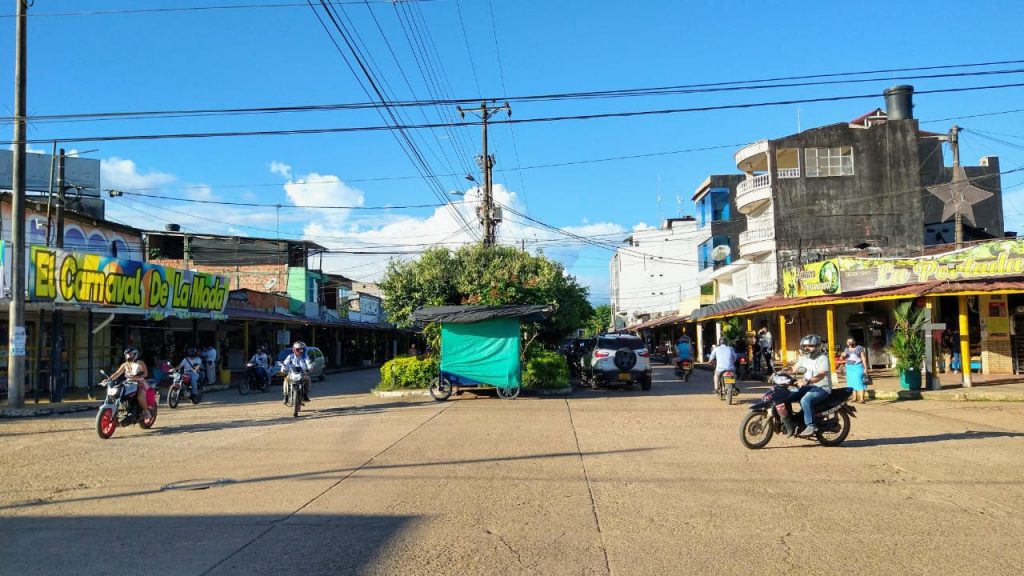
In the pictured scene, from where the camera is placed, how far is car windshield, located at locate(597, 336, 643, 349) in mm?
23594

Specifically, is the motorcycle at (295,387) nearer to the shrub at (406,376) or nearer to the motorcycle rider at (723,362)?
the shrub at (406,376)

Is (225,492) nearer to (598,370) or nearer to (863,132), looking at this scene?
(598,370)

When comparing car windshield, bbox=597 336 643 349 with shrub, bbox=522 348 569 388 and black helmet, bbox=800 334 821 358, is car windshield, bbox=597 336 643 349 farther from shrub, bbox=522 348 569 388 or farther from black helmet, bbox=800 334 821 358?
black helmet, bbox=800 334 821 358

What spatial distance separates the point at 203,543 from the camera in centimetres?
600

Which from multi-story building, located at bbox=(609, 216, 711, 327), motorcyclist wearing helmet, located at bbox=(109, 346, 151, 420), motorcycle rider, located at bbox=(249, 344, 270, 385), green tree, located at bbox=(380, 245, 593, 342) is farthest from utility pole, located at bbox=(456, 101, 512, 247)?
multi-story building, located at bbox=(609, 216, 711, 327)

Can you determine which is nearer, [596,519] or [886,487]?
[596,519]

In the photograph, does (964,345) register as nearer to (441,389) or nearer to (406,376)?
(441,389)

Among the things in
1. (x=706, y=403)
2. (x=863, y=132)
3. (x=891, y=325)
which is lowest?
(x=706, y=403)

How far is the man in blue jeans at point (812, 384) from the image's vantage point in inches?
424

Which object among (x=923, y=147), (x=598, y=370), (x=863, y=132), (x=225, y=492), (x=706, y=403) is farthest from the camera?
(x=923, y=147)

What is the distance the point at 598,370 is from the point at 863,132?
23.5 metres

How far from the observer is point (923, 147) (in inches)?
1613

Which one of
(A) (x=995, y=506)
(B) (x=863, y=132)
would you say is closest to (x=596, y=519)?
(A) (x=995, y=506)

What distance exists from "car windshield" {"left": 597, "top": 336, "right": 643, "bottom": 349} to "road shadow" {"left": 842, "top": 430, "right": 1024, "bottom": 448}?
471 inches
